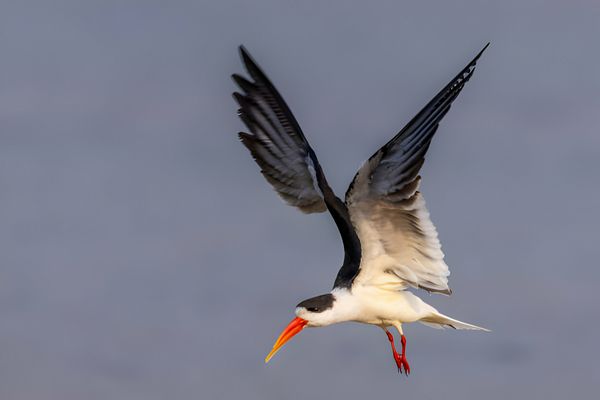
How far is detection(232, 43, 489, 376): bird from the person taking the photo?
15969 mm

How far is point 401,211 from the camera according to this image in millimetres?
16703

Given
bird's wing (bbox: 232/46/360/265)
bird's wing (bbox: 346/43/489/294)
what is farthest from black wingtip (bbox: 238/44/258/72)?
bird's wing (bbox: 346/43/489/294)

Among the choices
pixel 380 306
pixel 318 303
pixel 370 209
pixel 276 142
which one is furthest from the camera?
pixel 276 142

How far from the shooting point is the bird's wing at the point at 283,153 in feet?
58.4

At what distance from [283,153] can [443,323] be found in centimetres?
347

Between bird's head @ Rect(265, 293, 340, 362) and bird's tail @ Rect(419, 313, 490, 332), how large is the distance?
1908 mm

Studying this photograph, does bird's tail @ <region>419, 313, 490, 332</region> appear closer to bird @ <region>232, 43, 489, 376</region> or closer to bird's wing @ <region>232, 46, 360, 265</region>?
bird @ <region>232, 43, 489, 376</region>

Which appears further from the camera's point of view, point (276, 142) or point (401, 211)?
point (276, 142)

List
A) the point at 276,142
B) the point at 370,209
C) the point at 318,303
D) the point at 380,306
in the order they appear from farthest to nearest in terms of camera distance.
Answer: the point at 276,142
the point at 380,306
the point at 318,303
the point at 370,209

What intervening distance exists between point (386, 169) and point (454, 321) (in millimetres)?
3703

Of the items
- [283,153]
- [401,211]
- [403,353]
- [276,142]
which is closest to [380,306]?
[403,353]

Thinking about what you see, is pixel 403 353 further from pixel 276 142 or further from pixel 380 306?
pixel 276 142

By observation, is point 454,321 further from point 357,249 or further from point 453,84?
point 453,84

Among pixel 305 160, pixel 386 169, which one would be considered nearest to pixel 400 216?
pixel 386 169
